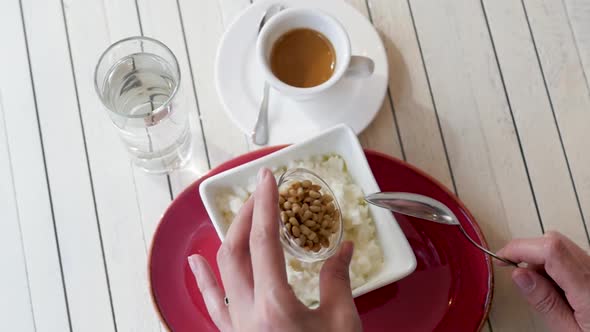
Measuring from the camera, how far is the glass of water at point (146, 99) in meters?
0.92

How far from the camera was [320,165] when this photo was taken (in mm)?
880

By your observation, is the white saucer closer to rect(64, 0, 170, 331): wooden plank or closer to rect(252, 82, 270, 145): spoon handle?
rect(252, 82, 270, 145): spoon handle

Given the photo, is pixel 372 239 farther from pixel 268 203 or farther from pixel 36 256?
pixel 36 256

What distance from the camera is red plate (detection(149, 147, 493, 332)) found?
35.2 inches

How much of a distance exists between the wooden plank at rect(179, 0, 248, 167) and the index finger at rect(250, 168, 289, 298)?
365 mm

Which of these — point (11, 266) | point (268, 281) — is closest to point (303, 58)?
point (268, 281)

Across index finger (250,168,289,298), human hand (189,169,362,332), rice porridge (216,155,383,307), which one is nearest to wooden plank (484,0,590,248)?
rice porridge (216,155,383,307)

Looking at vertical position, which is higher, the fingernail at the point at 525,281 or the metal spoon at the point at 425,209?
the metal spoon at the point at 425,209

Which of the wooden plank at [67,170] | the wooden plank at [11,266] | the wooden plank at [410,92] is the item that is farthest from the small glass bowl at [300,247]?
the wooden plank at [11,266]

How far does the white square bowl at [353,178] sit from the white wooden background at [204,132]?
6.4 inches

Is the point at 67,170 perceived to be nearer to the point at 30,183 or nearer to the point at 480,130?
the point at 30,183

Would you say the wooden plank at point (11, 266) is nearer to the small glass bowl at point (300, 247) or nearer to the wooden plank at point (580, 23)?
the small glass bowl at point (300, 247)

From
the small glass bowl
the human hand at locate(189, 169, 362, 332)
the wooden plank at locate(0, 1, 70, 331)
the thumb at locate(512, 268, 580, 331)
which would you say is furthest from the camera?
the wooden plank at locate(0, 1, 70, 331)

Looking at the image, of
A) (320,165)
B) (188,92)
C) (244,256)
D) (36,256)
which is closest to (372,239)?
(320,165)
